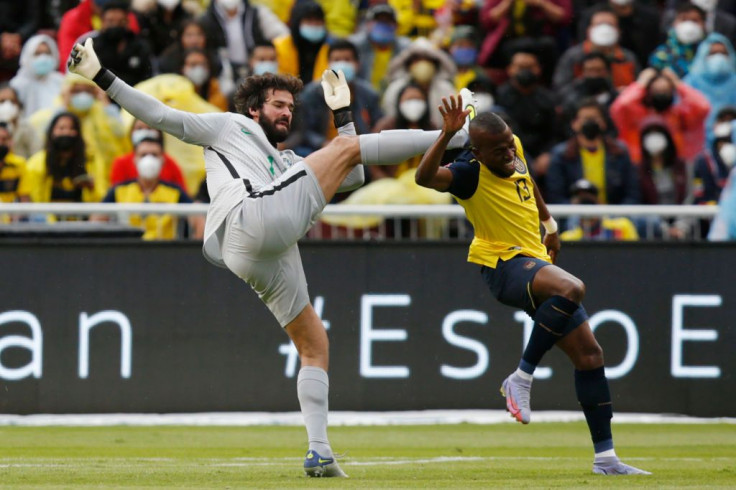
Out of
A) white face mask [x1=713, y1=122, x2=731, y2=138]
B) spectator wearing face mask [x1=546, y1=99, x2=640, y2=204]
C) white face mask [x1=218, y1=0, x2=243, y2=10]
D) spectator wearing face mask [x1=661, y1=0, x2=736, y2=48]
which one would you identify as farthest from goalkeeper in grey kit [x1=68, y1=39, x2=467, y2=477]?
spectator wearing face mask [x1=661, y1=0, x2=736, y2=48]

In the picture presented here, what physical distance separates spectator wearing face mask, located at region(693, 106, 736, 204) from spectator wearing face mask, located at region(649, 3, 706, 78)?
1.56 meters

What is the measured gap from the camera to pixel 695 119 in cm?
1628

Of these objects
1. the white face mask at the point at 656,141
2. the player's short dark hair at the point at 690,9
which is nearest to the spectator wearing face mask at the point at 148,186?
the white face mask at the point at 656,141

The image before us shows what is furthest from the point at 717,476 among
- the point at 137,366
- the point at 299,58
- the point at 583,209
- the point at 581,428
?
the point at 299,58

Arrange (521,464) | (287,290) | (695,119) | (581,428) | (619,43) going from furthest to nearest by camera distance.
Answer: (619,43)
(695,119)
(581,428)
(521,464)
(287,290)

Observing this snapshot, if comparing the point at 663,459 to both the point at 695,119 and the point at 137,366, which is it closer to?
the point at 137,366

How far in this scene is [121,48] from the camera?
54.6ft

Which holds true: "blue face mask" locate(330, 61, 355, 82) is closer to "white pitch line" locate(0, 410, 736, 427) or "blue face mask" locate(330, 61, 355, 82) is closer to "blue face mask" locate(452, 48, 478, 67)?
"blue face mask" locate(452, 48, 478, 67)

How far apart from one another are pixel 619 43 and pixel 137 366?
7576 mm

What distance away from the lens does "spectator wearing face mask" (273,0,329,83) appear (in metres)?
16.9

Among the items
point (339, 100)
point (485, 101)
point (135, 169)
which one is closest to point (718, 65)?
point (485, 101)

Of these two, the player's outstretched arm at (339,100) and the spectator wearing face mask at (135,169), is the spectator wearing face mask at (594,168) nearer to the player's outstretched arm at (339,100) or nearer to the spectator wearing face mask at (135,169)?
the spectator wearing face mask at (135,169)

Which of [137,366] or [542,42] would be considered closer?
[137,366]

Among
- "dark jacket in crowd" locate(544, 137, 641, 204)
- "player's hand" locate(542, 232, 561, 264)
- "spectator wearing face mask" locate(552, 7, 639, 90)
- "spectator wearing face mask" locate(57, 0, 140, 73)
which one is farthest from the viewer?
"spectator wearing face mask" locate(57, 0, 140, 73)
